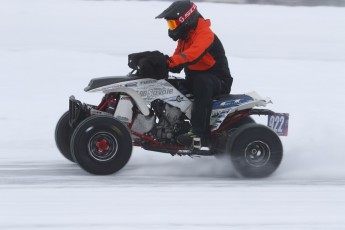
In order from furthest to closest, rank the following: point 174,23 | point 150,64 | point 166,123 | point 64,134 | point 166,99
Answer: point 64,134, point 166,123, point 166,99, point 174,23, point 150,64

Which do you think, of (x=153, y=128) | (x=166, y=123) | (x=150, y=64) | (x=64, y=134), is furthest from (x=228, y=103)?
(x=64, y=134)

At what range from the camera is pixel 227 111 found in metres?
7.92

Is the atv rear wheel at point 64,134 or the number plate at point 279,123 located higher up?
the number plate at point 279,123

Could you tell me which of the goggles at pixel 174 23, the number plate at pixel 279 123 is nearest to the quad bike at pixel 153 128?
the number plate at pixel 279 123

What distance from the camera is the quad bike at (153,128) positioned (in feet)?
24.3

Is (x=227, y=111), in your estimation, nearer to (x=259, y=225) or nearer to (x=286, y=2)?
(x=259, y=225)

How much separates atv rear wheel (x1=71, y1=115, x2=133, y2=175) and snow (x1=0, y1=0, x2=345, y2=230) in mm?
141

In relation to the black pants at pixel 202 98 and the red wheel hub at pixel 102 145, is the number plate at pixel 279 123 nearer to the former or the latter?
the black pants at pixel 202 98

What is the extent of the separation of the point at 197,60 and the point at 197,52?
3.4 inches

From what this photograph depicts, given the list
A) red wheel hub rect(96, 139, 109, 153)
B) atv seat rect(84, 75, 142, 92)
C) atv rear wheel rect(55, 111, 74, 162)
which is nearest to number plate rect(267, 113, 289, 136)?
atv seat rect(84, 75, 142, 92)

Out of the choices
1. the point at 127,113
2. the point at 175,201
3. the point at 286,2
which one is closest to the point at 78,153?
the point at 127,113

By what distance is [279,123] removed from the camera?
797 centimetres

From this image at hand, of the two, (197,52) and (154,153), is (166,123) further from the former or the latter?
(154,153)

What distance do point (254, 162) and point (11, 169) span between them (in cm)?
272
